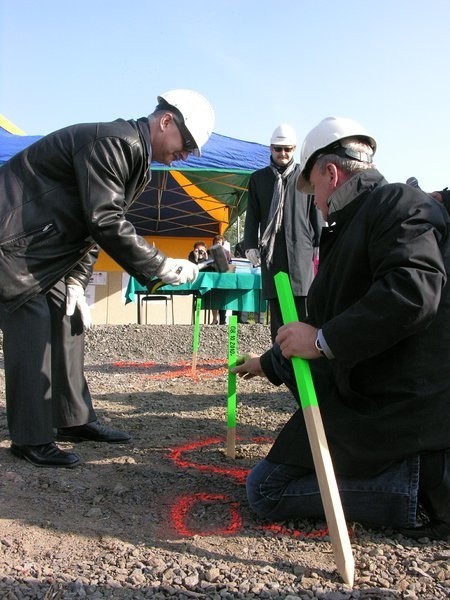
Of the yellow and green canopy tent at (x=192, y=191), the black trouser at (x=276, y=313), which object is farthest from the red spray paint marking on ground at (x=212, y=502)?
the yellow and green canopy tent at (x=192, y=191)

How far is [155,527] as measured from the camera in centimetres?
242

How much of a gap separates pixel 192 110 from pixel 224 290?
23.0 ft

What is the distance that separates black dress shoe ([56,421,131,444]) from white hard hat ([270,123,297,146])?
2695 mm

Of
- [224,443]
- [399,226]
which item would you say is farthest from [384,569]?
[224,443]

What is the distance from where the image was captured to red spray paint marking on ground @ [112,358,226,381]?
20.9 ft

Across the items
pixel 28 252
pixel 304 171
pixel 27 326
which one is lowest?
pixel 27 326

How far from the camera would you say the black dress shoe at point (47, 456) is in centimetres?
306

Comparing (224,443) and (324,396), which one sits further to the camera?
(224,443)

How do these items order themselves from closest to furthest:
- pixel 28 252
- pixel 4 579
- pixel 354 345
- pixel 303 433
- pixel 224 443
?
pixel 4 579 → pixel 354 345 → pixel 303 433 → pixel 28 252 → pixel 224 443

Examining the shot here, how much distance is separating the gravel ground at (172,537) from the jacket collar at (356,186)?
1189mm

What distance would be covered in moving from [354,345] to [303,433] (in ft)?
1.51

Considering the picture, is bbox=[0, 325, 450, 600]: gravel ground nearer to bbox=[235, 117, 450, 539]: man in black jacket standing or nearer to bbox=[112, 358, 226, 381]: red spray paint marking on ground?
bbox=[235, 117, 450, 539]: man in black jacket standing

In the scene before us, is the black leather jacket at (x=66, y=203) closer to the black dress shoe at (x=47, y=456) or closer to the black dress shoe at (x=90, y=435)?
the black dress shoe at (x=47, y=456)

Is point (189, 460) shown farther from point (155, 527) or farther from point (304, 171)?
point (304, 171)
